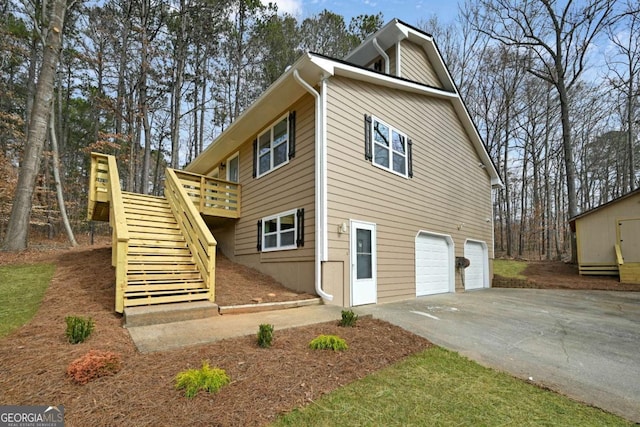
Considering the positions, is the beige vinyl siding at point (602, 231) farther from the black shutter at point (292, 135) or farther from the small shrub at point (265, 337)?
the small shrub at point (265, 337)

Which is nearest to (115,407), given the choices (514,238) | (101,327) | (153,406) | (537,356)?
(153,406)

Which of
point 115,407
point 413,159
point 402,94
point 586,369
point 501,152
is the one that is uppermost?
point 501,152

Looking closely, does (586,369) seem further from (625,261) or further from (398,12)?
(398,12)

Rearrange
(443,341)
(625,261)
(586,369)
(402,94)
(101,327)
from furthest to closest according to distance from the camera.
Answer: (625,261) → (402,94) → (443,341) → (101,327) → (586,369)

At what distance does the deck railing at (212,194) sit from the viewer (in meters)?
9.60

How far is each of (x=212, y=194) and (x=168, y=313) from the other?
18.8 feet

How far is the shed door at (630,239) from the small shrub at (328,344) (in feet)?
40.0

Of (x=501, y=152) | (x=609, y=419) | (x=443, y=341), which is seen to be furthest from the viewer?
(x=501, y=152)

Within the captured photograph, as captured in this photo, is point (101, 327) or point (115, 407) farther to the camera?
point (101, 327)

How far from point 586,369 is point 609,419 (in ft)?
4.09

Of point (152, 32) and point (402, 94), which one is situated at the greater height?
point (152, 32)

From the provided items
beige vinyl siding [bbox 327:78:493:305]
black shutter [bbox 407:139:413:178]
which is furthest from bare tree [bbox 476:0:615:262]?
black shutter [bbox 407:139:413:178]

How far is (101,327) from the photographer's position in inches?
160

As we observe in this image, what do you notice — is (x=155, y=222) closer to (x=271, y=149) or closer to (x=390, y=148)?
(x=271, y=149)
